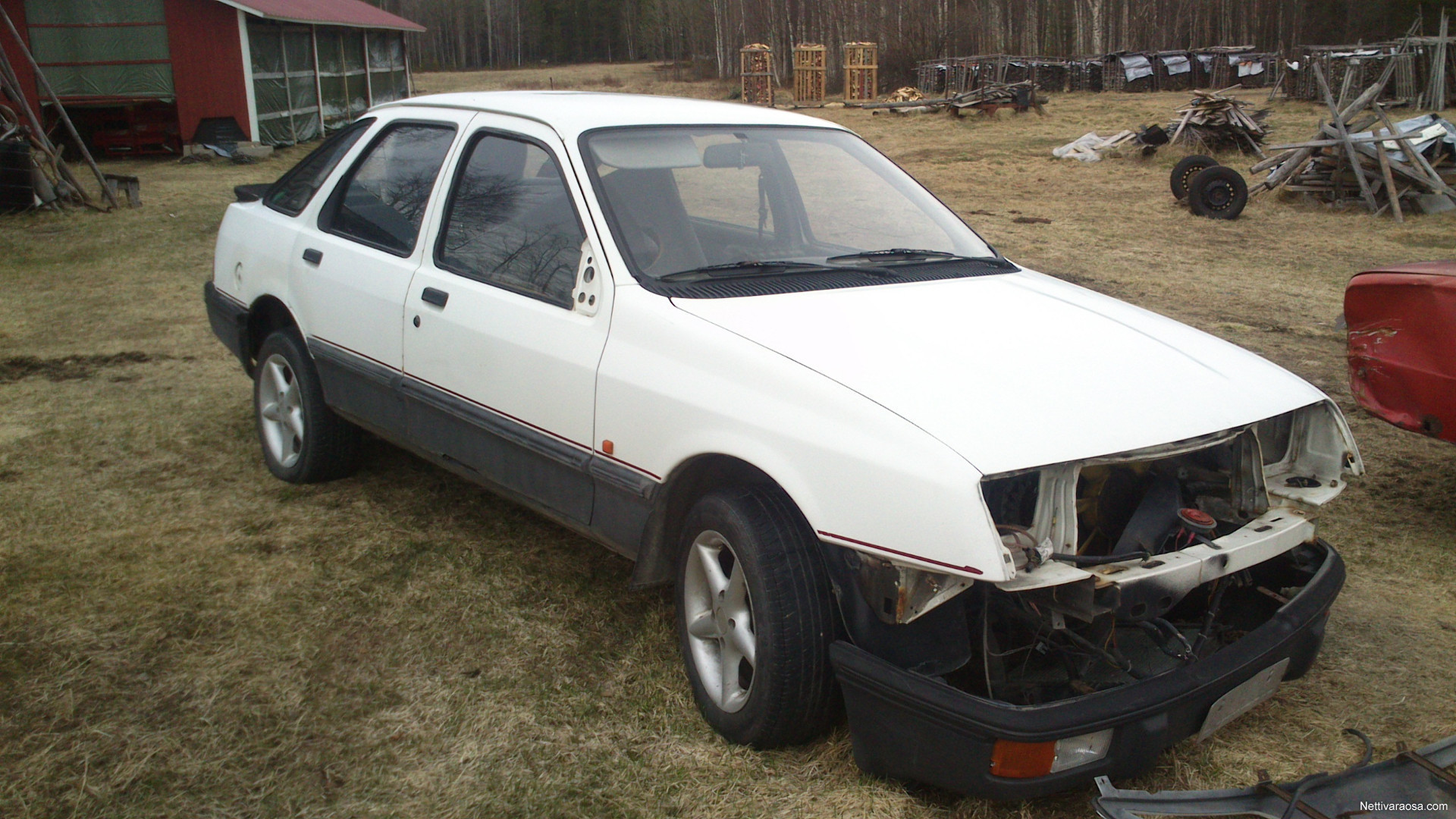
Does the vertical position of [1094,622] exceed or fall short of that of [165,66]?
it falls short

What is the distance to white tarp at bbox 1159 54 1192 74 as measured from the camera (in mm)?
35562

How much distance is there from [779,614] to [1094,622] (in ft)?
2.47

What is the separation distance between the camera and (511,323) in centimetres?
342

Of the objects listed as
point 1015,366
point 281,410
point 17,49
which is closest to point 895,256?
point 1015,366

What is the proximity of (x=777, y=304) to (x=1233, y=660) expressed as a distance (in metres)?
1.47

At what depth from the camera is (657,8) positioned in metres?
65.8

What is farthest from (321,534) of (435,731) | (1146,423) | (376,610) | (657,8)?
(657,8)

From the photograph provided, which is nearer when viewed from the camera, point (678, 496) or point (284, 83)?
point (678, 496)

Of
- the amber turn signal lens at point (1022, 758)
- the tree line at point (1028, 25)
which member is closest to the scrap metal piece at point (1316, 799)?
the amber turn signal lens at point (1022, 758)

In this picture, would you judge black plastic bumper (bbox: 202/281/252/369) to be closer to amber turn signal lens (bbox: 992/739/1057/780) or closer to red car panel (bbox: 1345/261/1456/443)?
amber turn signal lens (bbox: 992/739/1057/780)

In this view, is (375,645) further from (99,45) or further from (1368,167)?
(99,45)

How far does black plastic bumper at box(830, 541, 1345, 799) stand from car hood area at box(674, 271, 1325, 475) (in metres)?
0.53

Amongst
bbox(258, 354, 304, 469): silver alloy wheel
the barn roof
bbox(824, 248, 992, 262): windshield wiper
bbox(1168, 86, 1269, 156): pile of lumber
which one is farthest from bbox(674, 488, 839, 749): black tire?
the barn roof

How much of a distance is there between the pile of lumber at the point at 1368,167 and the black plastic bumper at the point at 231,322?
12.1m
